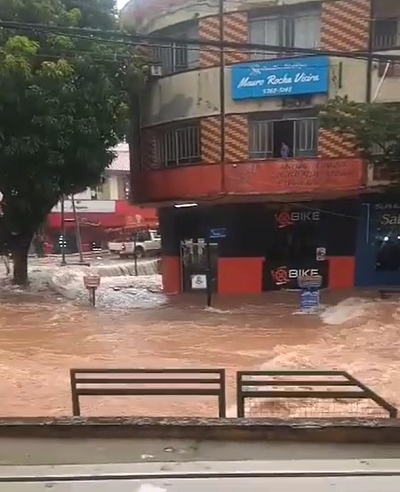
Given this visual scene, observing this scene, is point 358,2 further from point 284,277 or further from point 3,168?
point 3,168

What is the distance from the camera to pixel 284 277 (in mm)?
18125

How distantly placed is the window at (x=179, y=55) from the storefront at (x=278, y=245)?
171 inches

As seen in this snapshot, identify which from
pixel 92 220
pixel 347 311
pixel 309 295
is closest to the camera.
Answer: pixel 347 311

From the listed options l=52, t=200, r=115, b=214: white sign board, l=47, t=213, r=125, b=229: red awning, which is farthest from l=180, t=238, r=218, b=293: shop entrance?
l=52, t=200, r=115, b=214: white sign board

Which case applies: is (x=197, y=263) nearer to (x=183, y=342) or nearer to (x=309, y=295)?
(x=309, y=295)

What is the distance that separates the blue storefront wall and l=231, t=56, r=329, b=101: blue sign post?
12.3ft

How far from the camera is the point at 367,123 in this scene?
14.4 m

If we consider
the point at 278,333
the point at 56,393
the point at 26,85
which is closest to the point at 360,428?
the point at 56,393

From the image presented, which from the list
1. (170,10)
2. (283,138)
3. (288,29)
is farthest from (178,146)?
(288,29)

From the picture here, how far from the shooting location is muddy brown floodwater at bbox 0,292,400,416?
8547 mm

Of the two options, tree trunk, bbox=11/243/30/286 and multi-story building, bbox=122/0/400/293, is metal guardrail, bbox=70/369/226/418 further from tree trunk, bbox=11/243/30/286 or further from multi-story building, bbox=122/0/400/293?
tree trunk, bbox=11/243/30/286

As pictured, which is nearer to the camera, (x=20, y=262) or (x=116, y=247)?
(x=20, y=262)

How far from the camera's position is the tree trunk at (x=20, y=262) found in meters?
20.0

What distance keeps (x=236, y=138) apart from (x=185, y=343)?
23.0 feet
